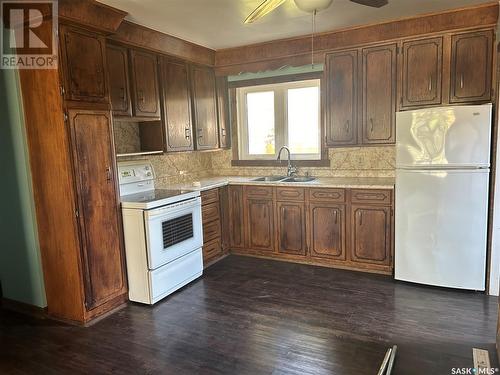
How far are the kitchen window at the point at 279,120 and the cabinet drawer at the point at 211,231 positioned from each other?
1.13m

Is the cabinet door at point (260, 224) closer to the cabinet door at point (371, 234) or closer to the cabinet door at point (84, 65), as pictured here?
the cabinet door at point (371, 234)

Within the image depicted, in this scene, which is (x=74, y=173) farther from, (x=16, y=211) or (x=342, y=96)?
(x=342, y=96)

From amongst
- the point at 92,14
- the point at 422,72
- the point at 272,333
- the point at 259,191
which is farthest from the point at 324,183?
the point at 92,14

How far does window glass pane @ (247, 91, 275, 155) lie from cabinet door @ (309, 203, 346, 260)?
3.97 feet

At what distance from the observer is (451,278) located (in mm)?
3316

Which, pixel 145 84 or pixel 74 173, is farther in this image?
pixel 145 84

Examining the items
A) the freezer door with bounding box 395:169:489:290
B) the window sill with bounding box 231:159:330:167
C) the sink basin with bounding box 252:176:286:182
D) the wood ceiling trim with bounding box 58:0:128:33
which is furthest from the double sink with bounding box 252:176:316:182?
the wood ceiling trim with bounding box 58:0:128:33

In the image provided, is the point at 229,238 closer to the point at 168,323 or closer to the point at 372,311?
the point at 168,323

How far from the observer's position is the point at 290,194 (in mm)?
4137

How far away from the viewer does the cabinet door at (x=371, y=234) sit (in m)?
3.68

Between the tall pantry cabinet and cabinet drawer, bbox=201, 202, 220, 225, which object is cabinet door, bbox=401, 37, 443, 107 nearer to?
cabinet drawer, bbox=201, 202, 220, 225

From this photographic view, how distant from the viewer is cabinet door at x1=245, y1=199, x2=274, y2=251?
14.2ft

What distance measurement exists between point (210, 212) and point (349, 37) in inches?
94.8

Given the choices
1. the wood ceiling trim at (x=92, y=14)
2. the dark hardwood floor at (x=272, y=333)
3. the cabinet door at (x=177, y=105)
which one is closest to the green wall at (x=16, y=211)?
the dark hardwood floor at (x=272, y=333)
